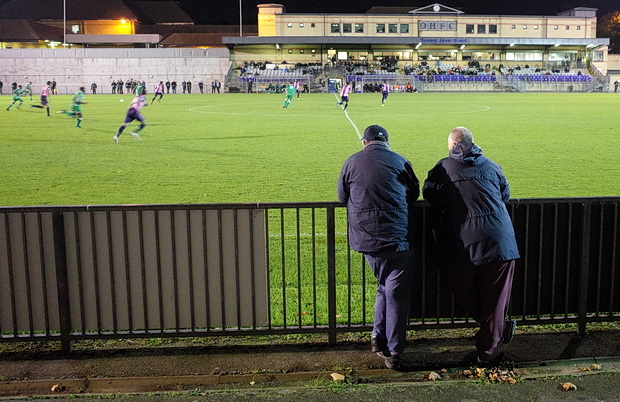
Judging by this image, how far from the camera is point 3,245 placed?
571cm

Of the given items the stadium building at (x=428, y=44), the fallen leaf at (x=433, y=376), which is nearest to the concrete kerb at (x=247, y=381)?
the fallen leaf at (x=433, y=376)

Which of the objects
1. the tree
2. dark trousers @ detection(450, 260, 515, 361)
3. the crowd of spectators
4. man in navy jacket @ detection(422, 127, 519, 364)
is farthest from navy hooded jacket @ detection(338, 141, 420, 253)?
the tree

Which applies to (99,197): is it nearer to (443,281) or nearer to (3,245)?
(3,245)

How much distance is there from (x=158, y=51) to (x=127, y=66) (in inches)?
159

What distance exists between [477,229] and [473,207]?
0.56 feet

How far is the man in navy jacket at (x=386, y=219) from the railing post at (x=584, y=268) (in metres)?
1.59

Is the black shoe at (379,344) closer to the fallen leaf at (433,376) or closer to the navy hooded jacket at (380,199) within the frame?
the fallen leaf at (433,376)

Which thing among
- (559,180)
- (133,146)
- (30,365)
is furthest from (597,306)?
(133,146)

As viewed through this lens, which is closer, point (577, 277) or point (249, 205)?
point (249, 205)

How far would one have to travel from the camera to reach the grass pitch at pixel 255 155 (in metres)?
14.0

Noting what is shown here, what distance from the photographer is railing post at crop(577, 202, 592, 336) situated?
599cm

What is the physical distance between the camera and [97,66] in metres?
82.2

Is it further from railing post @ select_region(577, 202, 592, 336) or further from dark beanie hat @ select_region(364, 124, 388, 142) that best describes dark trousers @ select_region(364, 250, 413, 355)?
railing post @ select_region(577, 202, 592, 336)

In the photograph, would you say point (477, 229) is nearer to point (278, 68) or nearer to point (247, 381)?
point (247, 381)
